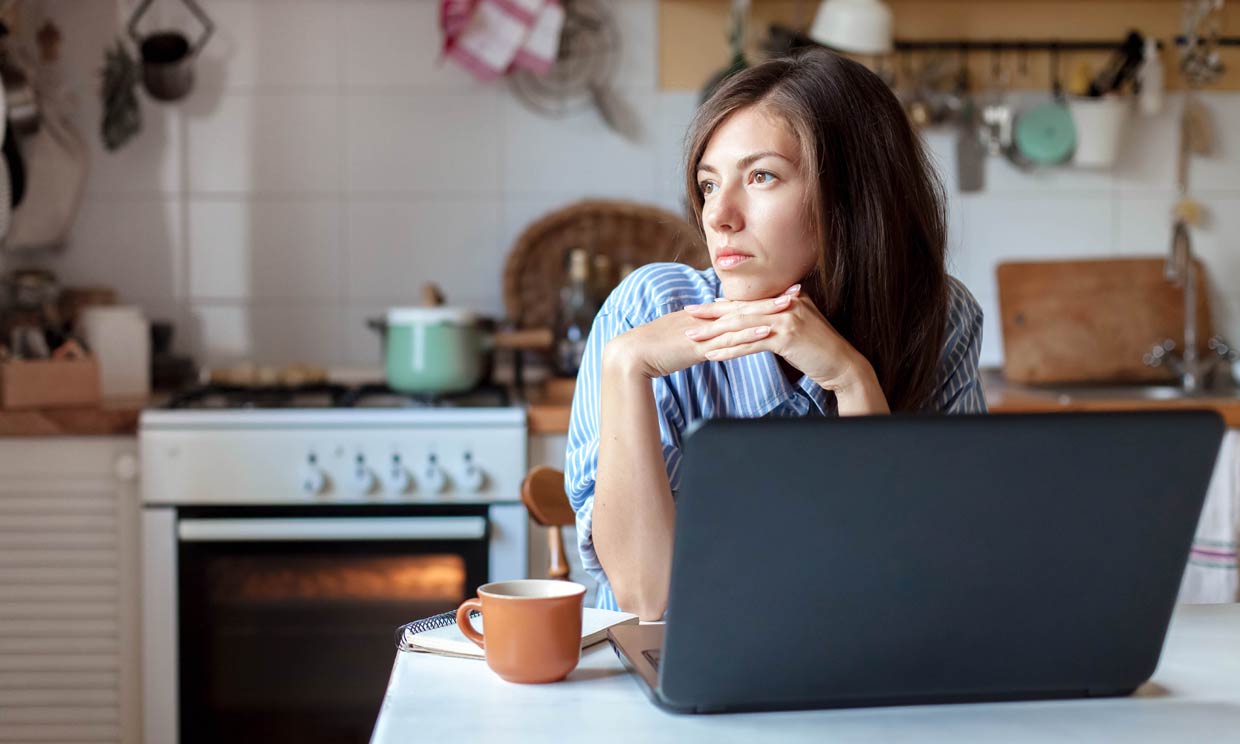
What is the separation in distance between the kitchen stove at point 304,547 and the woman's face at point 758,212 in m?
1.08

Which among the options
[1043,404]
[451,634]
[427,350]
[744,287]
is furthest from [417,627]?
[1043,404]

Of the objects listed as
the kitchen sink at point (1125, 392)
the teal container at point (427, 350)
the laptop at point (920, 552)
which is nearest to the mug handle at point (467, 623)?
the laptop at point (920, 552)

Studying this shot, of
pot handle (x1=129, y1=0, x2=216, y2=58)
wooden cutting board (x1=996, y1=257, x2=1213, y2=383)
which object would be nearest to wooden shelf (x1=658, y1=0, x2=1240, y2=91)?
wooden cutting board (x1=996, y1=257, x2=1213, y2=383)

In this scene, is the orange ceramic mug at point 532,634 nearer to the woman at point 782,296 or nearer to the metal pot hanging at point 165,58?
the woman at point 782,296

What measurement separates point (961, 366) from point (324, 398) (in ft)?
4.51

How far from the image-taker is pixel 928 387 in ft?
4.12

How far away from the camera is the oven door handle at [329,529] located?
209 centimetres

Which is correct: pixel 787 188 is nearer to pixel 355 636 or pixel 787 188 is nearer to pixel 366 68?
pixel 355 636

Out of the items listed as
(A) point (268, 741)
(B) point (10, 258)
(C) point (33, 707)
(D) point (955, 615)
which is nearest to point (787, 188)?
(D) point (955, 615)

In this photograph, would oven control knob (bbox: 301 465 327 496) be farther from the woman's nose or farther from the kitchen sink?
the kitchen sink

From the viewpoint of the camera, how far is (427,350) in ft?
7.40

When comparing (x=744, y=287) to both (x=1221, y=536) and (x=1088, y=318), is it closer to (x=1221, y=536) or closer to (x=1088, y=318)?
(x=1221, y=536)

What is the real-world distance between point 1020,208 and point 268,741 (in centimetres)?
188

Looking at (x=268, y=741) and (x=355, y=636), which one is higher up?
(x=355, y=636)
